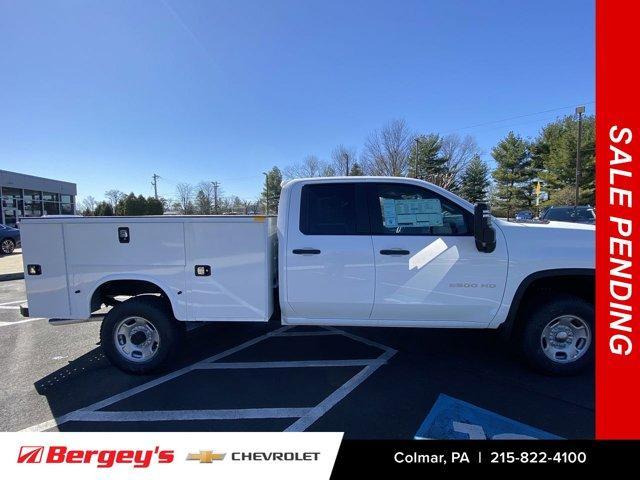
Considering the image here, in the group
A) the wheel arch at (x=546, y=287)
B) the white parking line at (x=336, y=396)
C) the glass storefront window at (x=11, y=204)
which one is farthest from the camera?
the glass storefront window at (x=11, y=204)

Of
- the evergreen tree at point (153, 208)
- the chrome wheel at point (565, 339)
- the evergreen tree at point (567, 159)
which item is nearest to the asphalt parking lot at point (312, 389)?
the chrome wheel at point (565, 339)

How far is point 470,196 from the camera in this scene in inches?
1674

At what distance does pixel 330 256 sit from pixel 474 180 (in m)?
44.6

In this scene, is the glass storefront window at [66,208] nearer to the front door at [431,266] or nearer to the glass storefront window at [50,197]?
the glass storefront window at [50,197]

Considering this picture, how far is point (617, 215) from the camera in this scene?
10.1ft

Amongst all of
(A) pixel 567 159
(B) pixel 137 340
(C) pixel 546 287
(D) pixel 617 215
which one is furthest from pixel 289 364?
(A) pixel 567 159

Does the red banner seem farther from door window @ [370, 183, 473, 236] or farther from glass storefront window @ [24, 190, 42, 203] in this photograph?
glass storefront window @ [24, 190, 42, 203]

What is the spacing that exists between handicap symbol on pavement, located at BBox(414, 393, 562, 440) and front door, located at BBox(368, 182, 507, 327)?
32.4 inches

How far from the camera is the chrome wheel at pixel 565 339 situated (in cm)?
344

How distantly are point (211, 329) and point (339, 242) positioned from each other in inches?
115

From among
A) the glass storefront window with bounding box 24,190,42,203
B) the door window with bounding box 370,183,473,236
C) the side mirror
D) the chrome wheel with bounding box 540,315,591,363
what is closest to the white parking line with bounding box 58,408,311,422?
the door window with bounding box 370,183,473,236

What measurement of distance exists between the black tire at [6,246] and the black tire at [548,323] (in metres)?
20.6

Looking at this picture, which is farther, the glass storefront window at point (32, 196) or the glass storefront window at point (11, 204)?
the glass storefront window at point (32, 196)

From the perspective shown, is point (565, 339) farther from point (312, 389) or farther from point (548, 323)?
point (312, 389)
